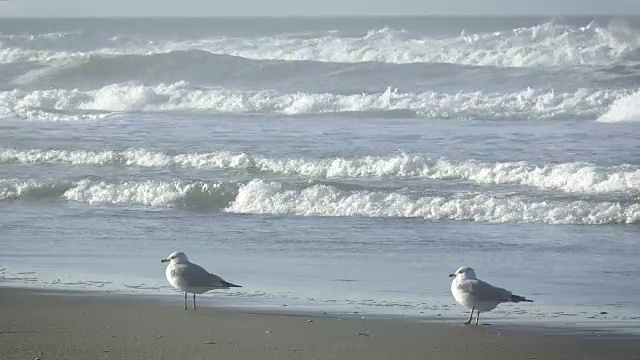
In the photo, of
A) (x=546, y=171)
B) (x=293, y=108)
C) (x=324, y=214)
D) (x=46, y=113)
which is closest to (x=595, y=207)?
(x=546, y=171)

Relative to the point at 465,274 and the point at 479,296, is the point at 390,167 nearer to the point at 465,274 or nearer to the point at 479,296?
the point at 465,274

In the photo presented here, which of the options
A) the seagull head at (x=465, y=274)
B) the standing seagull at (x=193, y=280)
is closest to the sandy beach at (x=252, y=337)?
the standing seagull at (x=193, y=280)

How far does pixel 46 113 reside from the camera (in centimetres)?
2436

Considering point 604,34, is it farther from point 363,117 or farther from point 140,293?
point 140,293

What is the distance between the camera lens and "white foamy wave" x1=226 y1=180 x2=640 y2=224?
1201 centimetres

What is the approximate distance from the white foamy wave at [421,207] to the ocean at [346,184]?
1.1 inches

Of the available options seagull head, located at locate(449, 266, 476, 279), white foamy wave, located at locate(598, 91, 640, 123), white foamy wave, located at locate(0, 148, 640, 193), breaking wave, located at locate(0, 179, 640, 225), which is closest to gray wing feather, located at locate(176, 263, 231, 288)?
seagull head, located at locate(449, 266, 476, 279)

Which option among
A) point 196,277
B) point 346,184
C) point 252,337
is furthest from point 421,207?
point 252,337

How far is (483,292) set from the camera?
24.0 ft

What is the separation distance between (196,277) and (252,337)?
3.48 feet

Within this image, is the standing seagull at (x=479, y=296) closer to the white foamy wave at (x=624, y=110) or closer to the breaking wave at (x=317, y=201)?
the breaking wave at (x=317, y=201)

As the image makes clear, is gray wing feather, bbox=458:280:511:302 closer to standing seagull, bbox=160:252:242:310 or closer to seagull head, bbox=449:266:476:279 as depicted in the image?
seagull head, bbox=449:266:476:279

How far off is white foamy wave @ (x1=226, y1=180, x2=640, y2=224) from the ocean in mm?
29

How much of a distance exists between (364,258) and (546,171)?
16.6 feet
